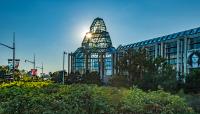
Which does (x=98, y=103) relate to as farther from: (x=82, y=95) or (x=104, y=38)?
(x=104, y=38)

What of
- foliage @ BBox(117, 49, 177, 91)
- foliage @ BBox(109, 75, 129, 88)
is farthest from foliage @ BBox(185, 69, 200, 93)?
foliage @ BBox(109, 75, 129, 88)

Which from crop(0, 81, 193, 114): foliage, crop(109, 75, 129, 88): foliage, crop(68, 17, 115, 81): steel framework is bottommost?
crop(0, 81, 193, 114): foliage

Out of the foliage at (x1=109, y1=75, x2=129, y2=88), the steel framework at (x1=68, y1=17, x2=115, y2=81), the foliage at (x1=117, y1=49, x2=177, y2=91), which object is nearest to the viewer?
the foliage at (x1=117, y1=49, x2=177, y2=91)

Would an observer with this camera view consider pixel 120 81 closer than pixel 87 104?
No

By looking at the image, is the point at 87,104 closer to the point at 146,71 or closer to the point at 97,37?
the point at 146,71

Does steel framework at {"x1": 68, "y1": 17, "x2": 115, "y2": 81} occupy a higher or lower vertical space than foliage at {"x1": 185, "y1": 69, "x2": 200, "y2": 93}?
higher

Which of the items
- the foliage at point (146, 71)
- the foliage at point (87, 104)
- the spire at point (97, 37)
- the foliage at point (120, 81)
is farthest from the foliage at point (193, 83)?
the spire at point (97, 37)

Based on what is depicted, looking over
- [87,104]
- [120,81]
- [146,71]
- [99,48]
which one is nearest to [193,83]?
[146,71]

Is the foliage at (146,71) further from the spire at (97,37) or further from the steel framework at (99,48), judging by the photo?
the spire at (97,37)

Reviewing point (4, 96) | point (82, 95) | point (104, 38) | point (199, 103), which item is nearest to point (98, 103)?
point (82, 95)

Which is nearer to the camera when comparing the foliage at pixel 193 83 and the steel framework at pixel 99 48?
the foliage at pixel 193 83

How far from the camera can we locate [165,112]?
1603cm

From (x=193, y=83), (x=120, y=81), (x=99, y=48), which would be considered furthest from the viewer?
(x=99, y=48)

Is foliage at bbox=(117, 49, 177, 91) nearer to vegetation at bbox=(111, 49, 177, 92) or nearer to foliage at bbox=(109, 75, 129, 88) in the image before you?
vegetation at bbox=(111, 49, 177, 92)
